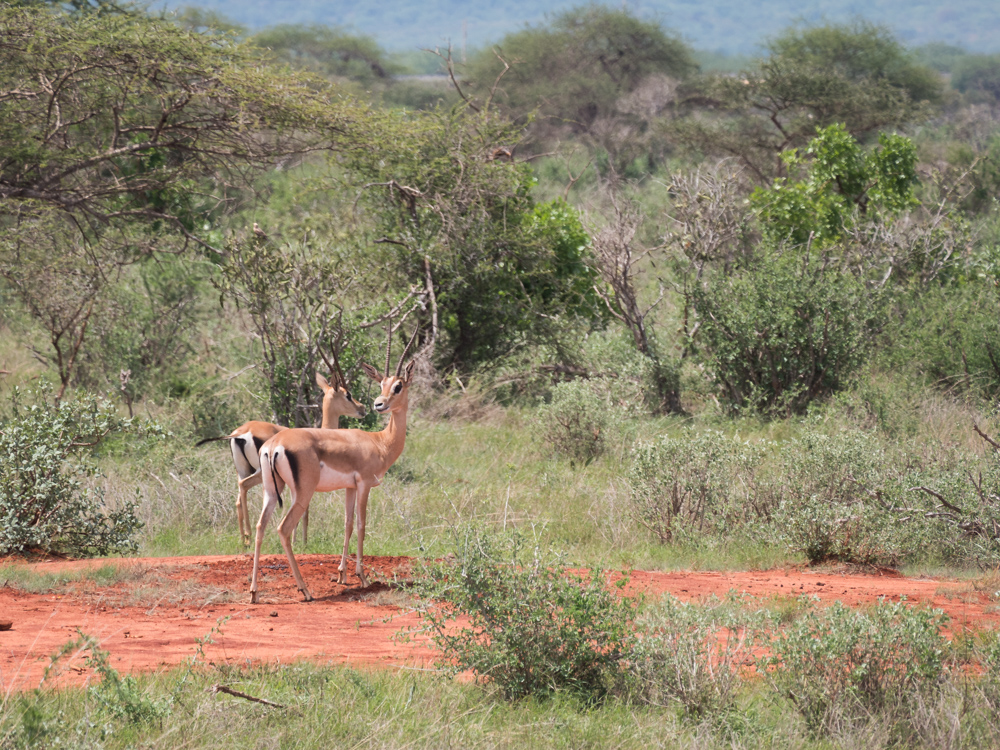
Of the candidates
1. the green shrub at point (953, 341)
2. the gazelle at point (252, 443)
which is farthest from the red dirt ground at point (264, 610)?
the green shrub at point (953, 341)

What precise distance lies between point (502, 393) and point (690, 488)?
503 centimetres

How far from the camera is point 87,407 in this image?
732 centimetres

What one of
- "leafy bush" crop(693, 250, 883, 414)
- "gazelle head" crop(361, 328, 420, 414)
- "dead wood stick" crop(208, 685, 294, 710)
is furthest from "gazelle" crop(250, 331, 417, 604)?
"leafy bush" crop(693, 250, 883, 414)

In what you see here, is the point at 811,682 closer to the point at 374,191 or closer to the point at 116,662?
the point at 116,662

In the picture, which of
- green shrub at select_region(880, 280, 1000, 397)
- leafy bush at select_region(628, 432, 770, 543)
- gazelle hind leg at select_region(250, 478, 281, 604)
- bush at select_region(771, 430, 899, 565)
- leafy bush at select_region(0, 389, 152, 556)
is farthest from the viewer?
green shrub at select_region(880, 280, 1000, 397)

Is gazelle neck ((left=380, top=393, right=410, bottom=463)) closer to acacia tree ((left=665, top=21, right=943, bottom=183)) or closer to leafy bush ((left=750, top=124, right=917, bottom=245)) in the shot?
leafy bush ((left=750, top=124, right=917, bottom=245))

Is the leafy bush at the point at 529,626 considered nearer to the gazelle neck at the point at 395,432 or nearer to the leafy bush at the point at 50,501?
the gazelle neck at the point at 395,432

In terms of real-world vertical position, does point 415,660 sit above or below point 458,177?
below

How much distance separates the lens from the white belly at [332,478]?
19.9 ft

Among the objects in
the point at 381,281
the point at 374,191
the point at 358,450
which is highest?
the point at 374,191

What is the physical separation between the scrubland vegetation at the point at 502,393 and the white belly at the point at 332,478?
0.76 metres

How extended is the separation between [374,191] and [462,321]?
1923mm

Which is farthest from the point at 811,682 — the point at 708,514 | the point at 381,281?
the point at 381,281

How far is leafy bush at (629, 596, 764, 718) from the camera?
166 inches
